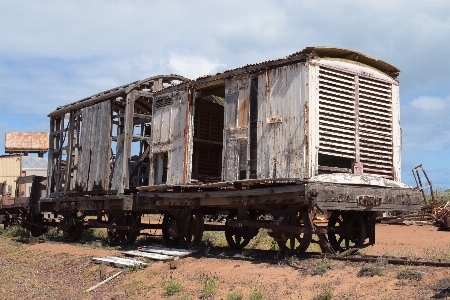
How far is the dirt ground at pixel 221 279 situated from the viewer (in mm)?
8156

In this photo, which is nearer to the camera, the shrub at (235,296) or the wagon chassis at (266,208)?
the shrub at (235,296)

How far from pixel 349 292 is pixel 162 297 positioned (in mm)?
3737

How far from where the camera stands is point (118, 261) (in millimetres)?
12883

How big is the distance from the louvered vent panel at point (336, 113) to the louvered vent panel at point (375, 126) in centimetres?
39

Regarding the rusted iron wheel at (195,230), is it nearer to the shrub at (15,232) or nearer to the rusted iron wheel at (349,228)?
the rusted iron wheel at (349,228)

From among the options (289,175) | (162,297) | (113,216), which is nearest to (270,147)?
(289,175)

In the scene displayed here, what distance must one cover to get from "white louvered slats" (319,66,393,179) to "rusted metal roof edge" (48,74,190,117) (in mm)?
6988

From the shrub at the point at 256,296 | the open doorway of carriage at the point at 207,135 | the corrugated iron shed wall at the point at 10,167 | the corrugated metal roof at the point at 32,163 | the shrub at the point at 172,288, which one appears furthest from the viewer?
the corrugated metal roof at the point at 32,163

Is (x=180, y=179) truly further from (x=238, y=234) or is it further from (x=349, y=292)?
(x=349, y=292)

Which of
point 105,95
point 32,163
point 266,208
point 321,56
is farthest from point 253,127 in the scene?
point 32,163

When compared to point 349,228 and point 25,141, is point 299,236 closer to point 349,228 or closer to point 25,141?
point 349,228

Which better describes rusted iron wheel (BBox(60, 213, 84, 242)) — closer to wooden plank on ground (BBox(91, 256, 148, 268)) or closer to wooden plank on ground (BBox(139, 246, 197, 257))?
wooden plank on ground (BBox(139, 246, 197, 257))

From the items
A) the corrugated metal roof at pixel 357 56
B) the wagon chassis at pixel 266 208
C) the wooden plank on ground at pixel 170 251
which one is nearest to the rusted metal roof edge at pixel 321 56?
the corrugated metal roof at pixel 357 56

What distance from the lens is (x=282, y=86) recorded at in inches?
489
